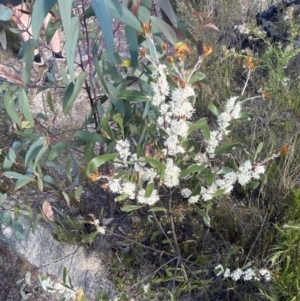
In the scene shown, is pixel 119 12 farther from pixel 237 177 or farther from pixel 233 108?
pixel 237 177

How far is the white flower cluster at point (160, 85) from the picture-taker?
85cm

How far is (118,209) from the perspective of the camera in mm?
1643

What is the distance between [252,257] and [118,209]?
56cm

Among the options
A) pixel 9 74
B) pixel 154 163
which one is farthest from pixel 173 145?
pixel 9 74

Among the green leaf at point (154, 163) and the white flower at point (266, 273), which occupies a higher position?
the green leaf at point (154, 163)

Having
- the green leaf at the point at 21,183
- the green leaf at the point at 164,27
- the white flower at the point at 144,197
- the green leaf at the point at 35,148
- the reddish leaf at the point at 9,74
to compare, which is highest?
the green leaf at the point at 164,27

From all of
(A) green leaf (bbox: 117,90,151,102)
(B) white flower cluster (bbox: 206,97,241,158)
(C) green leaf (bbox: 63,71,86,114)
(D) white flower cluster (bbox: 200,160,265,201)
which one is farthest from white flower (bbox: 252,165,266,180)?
(C) green leaf (bbox: 63,71,86,114)

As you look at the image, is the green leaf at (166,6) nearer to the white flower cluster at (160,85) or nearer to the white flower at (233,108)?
the white flower cluster at (160,85)

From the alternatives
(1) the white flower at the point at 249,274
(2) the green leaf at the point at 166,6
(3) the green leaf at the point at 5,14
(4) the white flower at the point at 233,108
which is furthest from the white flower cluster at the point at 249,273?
(3) the green leaf at the point at 5,14

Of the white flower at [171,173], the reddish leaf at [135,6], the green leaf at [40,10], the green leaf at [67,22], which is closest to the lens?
the green leaf at [67,22]

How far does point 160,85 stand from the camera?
87 cm

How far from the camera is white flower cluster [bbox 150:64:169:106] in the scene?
0.85 m

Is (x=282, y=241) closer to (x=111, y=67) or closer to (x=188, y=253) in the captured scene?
(x=188, y=253)

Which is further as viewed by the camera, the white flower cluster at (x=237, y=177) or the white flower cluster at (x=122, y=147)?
the white flower cluster at (x=237, y=177)
